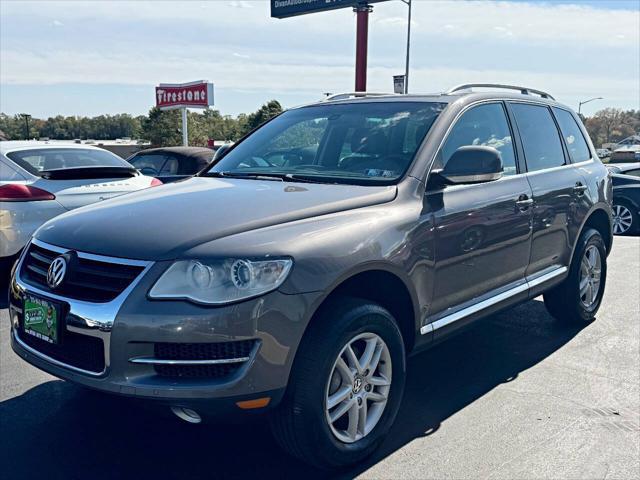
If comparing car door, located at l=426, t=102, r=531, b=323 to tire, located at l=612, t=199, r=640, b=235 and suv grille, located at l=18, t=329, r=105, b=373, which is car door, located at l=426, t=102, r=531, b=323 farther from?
tire, located at l=612, t=199, r=640, b=235

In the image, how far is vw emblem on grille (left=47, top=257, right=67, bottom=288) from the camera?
9.25 ft

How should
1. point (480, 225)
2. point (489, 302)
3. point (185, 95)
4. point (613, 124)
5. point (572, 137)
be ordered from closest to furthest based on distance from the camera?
point (480, 225)
point (489, 302)
point (572, 137)
point (185, 95)
point (613, 124)

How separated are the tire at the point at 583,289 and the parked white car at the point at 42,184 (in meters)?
4.29

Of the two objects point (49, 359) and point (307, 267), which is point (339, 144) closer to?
point (307, 267)

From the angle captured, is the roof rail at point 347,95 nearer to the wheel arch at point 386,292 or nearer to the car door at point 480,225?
the car door at point 480,225

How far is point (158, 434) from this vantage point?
3.41 m

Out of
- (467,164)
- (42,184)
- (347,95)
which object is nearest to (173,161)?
(42,184)

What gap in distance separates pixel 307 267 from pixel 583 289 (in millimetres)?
3511

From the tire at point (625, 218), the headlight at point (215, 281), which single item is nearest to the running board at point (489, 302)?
the headlight at point (215, 281)

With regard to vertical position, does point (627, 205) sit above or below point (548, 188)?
below

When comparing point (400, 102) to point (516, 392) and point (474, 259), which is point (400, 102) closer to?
point (474, 259)

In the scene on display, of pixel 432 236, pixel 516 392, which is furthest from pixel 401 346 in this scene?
pixel 516 392

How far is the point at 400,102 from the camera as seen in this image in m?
4.12

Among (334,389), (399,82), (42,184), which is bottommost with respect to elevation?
(334,389)
